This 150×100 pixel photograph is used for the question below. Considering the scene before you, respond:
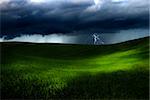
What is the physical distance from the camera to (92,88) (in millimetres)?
26406

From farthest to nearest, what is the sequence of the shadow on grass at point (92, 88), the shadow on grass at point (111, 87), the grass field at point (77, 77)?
the grass field at point (77, 77)
the shadow on grass at point (92, 88)
the shadow on grass at point (111, 87)

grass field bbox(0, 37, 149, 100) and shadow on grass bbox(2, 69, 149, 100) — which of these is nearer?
shadow on grass bbox(2, 69, 149, 100)

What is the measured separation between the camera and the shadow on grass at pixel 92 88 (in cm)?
2584

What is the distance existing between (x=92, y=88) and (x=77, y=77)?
196 centimetres

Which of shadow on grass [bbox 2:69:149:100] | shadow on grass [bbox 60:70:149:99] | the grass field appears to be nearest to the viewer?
shadow on grass [bbox 60:70:149:99]

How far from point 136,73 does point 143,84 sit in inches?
60.7

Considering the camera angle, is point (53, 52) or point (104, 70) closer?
point (104, 70)

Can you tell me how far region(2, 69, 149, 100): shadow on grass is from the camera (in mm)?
25844

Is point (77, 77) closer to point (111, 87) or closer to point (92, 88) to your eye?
point (92, 88)

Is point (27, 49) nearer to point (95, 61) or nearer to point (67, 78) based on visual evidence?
point (95, 61)

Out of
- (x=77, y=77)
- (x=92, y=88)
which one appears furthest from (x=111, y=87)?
(x=77, y=77)

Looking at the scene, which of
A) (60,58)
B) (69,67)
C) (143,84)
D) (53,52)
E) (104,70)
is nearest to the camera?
(143,84)

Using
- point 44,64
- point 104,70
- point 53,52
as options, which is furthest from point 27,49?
point 104,70

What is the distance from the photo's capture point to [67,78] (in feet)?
91.1
